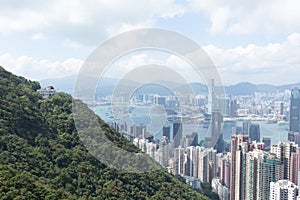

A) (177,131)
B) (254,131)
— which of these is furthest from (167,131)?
(254,131)

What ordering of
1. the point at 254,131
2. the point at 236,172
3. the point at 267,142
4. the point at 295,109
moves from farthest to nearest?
the point at 295,109 → the point at 254,131 → the point at 267,142 → the point at 236,172

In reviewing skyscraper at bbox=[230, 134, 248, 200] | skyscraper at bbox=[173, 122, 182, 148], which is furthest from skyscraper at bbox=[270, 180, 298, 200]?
skyscraper at bbox=[173, 122, 182, 148]

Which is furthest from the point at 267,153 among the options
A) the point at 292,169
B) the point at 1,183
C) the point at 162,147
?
Result: the point at 1,183

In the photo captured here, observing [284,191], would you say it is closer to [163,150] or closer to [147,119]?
[163,150]

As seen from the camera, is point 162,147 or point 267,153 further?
point 267,153

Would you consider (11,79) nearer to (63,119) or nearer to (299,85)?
(63,119)
